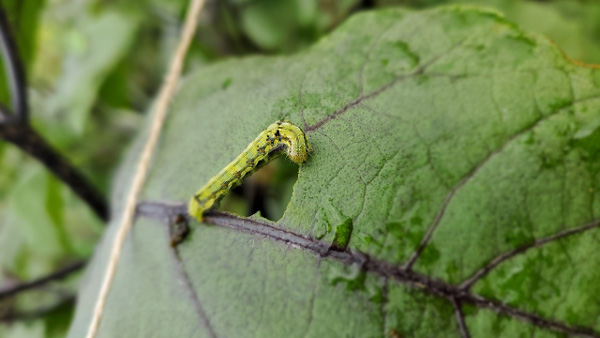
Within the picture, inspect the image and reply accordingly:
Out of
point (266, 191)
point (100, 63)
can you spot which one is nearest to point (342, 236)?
point (266, 191)

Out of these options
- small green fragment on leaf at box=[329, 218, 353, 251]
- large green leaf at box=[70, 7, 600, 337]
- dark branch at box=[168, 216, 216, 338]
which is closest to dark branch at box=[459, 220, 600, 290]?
large green leaf at box=[70, 7, 600, 337]

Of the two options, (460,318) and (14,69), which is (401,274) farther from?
(14,69)

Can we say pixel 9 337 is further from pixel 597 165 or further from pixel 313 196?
pixel 597 165

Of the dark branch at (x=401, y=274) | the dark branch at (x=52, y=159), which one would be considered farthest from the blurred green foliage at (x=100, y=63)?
the dark branch at (x=401, y=274)

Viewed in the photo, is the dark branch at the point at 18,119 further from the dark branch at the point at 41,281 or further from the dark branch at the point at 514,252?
the dark branch at the point at 514,252

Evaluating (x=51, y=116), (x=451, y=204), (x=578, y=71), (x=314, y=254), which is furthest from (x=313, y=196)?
(x=51, y=116)

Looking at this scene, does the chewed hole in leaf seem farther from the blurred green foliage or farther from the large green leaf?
the large green leaf
